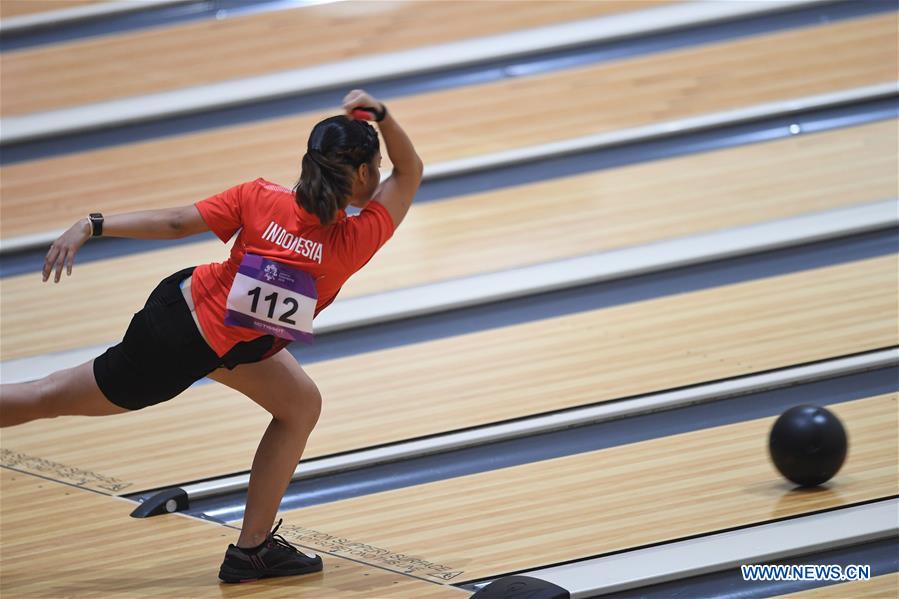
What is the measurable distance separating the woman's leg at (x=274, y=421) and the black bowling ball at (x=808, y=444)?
96cm

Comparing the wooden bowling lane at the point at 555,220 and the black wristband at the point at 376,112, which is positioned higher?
the wooden bowling lane at the point at 555,220

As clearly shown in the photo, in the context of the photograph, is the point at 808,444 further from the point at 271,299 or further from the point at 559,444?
the point at 271,299

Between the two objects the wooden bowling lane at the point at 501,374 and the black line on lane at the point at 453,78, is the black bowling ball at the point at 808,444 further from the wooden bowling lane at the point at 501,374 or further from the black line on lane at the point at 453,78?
the black line on lane at the point at 453,78

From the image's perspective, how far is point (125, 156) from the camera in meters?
4.31

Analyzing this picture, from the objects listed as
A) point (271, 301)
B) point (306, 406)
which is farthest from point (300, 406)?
point (271, 301)

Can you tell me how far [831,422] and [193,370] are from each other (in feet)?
4.17

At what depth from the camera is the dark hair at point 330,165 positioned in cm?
212

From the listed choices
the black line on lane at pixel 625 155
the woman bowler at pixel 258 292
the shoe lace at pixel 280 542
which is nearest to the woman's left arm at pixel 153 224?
the woman bowler at pixel 258 292

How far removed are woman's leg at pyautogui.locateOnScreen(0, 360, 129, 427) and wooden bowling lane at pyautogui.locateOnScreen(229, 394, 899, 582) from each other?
0.55 metres

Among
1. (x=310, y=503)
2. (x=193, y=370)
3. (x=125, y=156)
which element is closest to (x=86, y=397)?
(x=193, y=370)

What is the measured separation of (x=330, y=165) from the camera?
2.13 metres

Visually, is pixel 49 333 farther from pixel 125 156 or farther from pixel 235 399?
pixel 125 156

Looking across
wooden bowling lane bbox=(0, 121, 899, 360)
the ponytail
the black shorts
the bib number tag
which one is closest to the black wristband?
the ponytail

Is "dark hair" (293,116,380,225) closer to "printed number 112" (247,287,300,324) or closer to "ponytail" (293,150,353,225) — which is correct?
"ponytail" (293,150,353,225)
